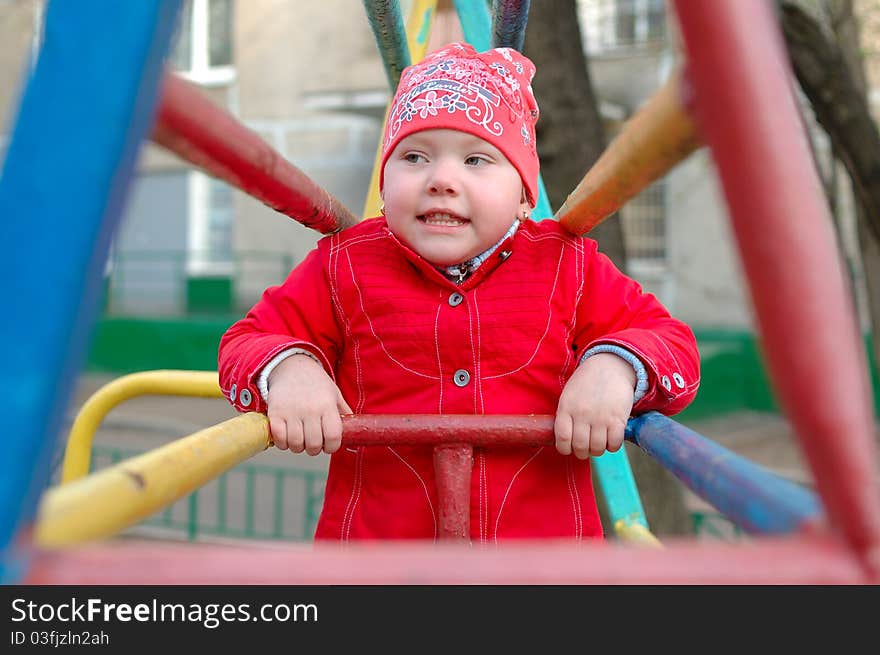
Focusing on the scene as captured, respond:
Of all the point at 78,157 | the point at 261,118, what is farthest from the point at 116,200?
the point at 261,118

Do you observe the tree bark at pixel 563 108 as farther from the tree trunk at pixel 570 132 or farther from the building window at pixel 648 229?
the building window at pixel 648 229

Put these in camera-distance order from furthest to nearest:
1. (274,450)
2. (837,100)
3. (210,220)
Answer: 1. (210,220)
2. (274,450)
3. (837,100)

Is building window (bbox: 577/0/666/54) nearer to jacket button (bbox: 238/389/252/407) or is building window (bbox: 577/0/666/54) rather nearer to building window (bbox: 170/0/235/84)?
building window (bbox: 170/0/235/84)

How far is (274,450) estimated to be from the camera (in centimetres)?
648

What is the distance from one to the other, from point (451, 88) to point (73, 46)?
2.48ft

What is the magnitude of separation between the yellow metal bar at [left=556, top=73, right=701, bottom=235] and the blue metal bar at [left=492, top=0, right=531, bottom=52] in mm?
532

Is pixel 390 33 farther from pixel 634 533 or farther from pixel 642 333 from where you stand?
pixel 634 533

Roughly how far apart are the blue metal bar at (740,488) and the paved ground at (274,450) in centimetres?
510

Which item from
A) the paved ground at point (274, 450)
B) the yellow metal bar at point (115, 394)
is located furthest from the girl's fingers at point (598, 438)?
the paved ground at point (274, 450)

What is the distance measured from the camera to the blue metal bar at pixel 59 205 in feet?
1.45

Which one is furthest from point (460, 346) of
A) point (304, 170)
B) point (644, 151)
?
point (304, 170)

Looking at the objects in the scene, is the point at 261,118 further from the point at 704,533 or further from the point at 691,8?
the point at 691,8

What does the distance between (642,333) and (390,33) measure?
57cm

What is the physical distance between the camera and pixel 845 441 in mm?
447
